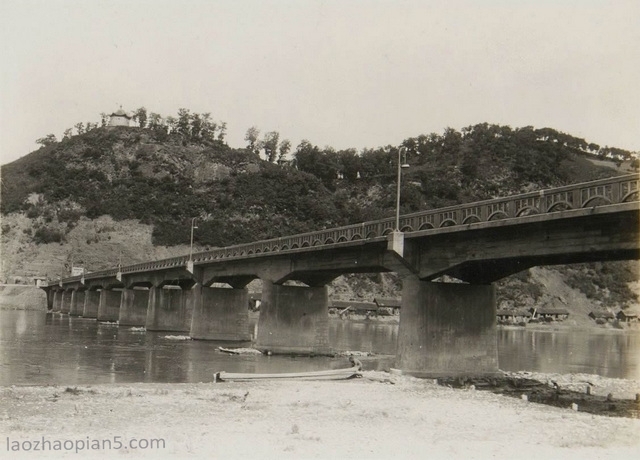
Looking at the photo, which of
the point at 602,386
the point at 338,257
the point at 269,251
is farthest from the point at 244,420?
the point at 269,251

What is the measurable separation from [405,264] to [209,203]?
129 meters

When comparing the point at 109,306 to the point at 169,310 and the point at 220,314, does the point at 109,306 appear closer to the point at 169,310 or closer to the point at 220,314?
the point at 169,310

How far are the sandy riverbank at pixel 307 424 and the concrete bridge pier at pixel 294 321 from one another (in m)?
21.8

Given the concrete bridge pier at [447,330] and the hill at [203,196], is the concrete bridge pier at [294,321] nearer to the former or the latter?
the concrete bridge pier at [447,330]

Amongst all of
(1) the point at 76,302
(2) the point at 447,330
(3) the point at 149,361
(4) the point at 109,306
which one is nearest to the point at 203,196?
(1) the point at 76,302

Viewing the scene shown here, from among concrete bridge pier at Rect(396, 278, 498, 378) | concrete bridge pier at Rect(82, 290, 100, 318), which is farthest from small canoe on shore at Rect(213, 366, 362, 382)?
concrete bridge pier at Rect(82, 290, 100, 318)

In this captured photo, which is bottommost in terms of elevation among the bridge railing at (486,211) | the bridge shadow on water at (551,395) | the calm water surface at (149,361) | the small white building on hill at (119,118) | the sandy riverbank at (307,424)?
the calm water surface at (149,361)

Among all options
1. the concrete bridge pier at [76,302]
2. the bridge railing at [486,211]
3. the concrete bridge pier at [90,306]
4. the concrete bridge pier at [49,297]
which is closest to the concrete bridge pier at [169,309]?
the bridge railing at [486,211]

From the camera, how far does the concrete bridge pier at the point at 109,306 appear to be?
92.1 meters

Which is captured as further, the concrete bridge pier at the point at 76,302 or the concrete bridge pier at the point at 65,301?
the concrete bridge pier at the point at 65,301

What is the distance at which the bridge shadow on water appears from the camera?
987 inches

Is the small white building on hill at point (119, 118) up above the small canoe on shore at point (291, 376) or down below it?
above

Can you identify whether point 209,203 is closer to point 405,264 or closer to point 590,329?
point 590,329

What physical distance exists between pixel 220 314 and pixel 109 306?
38.1 m
